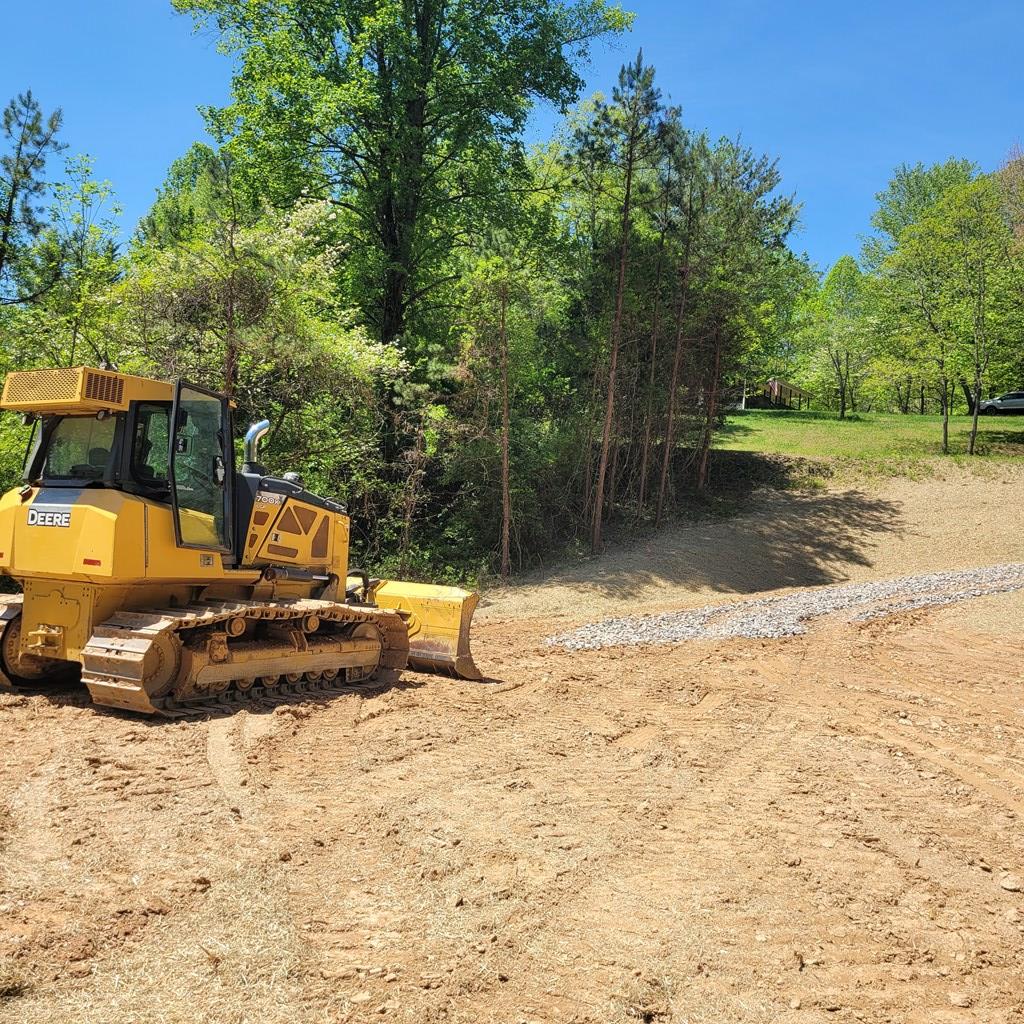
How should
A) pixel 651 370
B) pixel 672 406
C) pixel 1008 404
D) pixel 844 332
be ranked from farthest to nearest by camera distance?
pixel 844 332 → pixel 1008 404 → pixel 672 406 → pixel 651 370

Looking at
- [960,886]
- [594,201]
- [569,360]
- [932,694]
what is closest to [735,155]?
[594,201]

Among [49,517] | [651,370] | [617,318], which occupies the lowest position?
[49,517]

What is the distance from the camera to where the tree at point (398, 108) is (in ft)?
65.9

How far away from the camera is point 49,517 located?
23.2ft

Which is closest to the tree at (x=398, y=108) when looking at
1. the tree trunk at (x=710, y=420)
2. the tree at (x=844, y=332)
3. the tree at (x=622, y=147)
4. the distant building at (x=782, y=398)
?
the tree at (x=622, y=147)

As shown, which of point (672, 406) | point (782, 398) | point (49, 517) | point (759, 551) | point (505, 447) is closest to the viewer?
point (49, 517)

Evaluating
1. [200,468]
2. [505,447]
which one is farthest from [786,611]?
[200,468]

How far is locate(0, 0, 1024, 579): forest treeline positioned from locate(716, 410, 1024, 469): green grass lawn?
5870mm

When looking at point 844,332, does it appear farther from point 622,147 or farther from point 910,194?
point 622,147

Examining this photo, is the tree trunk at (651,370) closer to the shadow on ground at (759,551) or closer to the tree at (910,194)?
the shadow on ground at (759,551)

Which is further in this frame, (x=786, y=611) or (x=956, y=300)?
(x=956, y=300)

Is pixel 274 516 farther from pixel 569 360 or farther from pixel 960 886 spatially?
pixel 569 360

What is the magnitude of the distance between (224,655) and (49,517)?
1.90 metres

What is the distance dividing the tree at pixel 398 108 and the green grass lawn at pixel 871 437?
13108 millimetres
